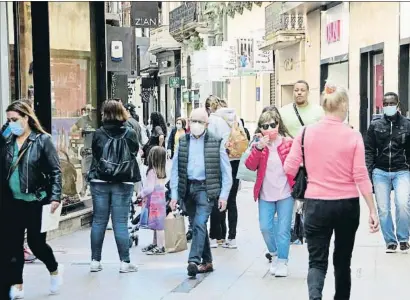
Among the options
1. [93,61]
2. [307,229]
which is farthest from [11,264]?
[93,61]

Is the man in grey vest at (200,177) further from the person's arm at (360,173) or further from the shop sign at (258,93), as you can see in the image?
the shop sign at (258,93)

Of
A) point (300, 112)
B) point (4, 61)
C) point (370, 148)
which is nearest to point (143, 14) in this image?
point (4, 61)

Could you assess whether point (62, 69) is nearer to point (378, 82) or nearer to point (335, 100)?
point (335, 100)

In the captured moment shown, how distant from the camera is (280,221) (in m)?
8.27

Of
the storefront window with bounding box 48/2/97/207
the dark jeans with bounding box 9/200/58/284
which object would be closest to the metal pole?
the storefront window with bounding box 48/2/97/207

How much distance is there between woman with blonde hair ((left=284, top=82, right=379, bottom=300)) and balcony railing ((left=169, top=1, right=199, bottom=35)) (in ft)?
130

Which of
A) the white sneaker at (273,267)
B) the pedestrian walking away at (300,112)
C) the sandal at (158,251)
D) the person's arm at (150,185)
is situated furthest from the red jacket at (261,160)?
the sandal at (158,251)

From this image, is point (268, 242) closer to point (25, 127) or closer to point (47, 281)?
point (47, 281)

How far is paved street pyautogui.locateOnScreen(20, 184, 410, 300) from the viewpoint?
7.59m

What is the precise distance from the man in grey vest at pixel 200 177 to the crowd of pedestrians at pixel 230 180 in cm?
1

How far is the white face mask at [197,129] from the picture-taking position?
27.5 feet

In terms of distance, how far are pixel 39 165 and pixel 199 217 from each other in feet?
6.19

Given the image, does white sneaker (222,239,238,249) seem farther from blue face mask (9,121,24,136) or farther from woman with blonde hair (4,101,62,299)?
blue face mask (9,121,24,136)

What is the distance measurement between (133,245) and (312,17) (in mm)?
18327
